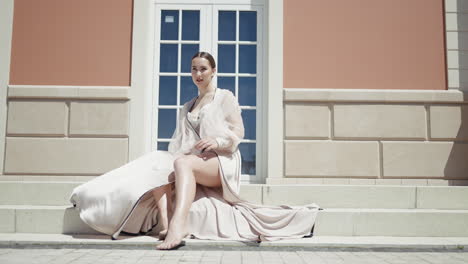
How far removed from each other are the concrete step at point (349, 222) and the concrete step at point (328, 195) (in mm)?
407

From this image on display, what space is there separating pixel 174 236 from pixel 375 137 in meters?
2.92

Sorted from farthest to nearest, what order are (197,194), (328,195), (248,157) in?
(248,157) → (328,195) → (197,194)

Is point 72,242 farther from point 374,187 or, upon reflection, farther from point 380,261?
point 374,187

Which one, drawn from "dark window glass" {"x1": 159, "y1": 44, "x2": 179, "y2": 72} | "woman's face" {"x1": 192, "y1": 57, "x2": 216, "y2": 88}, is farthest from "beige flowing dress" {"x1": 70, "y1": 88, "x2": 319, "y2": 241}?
"dark window glass" {"x1": 159, "y1": 44, "x2": 179, "y2": 72}

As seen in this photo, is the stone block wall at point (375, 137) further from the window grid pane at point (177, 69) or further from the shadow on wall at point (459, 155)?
the window grid pane at point (177, 69)

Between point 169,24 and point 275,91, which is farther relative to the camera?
point 169,24

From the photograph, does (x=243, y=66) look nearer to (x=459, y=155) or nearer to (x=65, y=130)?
(x=65, y=130)

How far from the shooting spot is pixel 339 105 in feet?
15.6

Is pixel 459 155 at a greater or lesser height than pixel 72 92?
lesser

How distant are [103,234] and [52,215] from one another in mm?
560

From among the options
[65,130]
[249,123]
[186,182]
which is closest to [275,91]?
[249,123]

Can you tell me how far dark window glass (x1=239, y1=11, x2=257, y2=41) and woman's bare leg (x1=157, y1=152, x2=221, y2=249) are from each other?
7.54 ft

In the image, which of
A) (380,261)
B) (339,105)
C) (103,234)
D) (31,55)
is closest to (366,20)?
(339,105)

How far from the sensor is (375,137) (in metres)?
4.71
